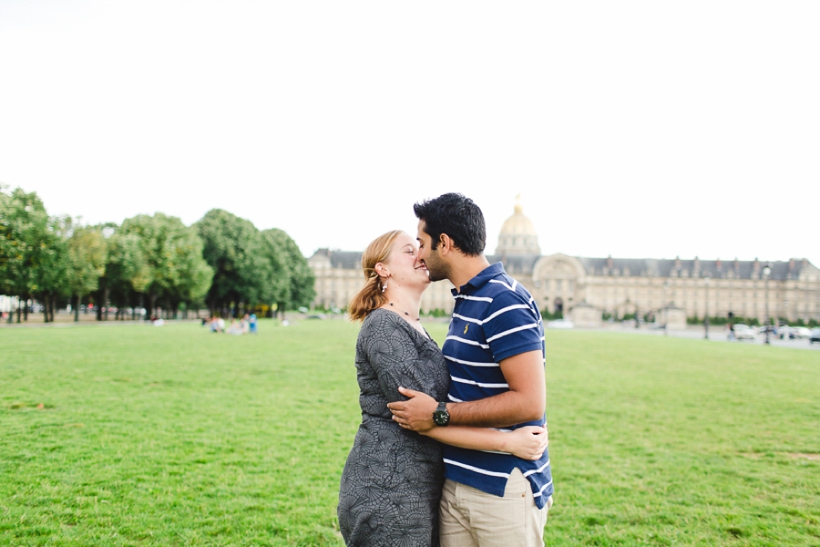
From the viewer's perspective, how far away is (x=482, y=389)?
2.76m

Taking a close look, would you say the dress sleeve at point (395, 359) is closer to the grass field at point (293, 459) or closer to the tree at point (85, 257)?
the grass field at point (293, 459)

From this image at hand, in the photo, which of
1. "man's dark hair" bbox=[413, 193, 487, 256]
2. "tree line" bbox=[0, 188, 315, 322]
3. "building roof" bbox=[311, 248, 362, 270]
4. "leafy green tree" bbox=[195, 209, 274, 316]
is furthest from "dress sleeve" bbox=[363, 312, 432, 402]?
"building roof" bbox=[311, 248, 362, 270]

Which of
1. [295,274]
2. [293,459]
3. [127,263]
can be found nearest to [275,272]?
[295,274]

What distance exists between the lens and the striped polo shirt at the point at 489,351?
8.55ft

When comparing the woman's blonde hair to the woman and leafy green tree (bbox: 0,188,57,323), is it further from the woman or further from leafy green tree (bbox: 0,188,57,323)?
leafy green tree (bbox: 0,188,57,323)

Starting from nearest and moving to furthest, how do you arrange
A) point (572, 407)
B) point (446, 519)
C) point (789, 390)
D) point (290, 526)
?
1. point (446, 519)
2. point (290, 526)
3. point (572, 407)
4. point (789, 390)

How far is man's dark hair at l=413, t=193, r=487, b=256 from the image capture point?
2.83 meters

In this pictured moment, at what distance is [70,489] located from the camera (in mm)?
5797

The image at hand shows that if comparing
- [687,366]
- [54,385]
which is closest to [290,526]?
[54,385]

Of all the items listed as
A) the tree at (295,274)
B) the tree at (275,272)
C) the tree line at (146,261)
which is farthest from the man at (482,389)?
the tree at (295,274)

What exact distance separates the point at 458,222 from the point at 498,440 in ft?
3.65

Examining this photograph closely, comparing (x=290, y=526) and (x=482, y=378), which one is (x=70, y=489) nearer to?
(x=290, y=526)

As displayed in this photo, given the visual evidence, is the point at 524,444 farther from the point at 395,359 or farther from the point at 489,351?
the point at 395,359

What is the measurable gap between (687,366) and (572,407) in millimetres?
12100
